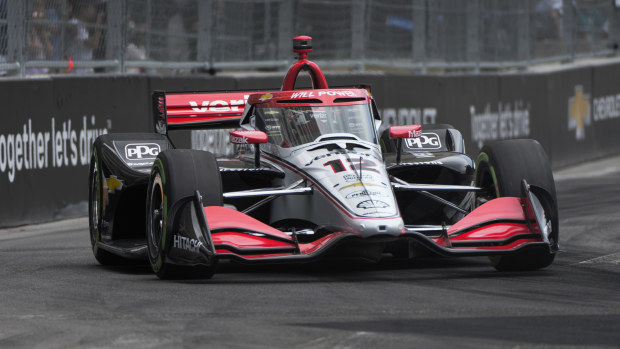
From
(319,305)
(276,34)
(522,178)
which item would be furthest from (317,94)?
(276,34)

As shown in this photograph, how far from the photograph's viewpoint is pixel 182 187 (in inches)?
321

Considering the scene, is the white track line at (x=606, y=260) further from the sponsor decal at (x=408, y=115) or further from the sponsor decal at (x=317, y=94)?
the sponsor decal at (x=408, y=115)

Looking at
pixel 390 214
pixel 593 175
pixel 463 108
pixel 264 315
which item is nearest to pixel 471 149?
pixel 463 108

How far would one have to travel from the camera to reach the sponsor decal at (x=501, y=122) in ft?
61.9

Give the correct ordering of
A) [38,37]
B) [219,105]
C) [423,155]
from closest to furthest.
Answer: [423,155], [219,105], [38,37]

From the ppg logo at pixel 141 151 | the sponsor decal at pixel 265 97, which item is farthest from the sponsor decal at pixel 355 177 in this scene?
the ppg logo at pixel 141 151

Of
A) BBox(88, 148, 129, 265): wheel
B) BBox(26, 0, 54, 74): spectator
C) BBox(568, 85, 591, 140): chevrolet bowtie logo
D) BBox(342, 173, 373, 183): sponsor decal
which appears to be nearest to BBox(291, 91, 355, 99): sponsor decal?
BBox(342, 173, 373, 183): sponsor decal

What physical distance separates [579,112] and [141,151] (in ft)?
42.8

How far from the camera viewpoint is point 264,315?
672 cm

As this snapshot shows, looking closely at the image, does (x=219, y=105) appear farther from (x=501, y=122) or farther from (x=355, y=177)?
(x=501, y=122)

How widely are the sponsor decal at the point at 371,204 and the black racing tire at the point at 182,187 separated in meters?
0.91

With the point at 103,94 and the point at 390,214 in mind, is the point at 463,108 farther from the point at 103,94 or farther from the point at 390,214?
the point at 390,214

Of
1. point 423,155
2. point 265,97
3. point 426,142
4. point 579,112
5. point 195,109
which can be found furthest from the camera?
point 579,112

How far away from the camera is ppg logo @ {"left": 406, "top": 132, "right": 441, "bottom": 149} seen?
416 inches
